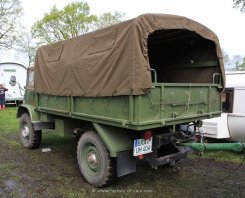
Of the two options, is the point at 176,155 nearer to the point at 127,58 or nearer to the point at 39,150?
the point at 127,58

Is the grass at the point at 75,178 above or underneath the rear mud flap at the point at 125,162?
underneath

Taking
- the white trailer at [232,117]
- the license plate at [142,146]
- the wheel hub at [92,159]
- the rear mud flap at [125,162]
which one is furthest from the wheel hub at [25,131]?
the white trailer at [232,117]

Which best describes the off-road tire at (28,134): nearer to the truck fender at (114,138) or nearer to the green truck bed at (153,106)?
the green truck bed at (153,106)

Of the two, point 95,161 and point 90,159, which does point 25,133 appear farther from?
point 95,161

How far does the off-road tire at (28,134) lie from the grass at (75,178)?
0.66 feet

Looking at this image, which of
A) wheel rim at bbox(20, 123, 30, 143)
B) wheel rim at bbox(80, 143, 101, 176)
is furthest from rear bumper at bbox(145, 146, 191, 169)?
wheel rim at bbox(20, 123, 30, 143)

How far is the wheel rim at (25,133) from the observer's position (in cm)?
774

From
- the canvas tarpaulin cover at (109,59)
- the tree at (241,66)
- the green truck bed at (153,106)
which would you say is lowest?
the green truck bed at (153,106)

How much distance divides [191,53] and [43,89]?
3.47 metres

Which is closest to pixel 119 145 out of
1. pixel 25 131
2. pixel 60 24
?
pixel 25 131

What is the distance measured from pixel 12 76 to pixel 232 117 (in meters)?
16.1

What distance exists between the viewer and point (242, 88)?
7.14m

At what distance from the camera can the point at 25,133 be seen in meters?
7.85

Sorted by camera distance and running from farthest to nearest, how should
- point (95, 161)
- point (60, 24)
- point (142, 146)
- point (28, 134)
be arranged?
point (60, 24), point (28, 134), point (95, 161), point (142, 146)
